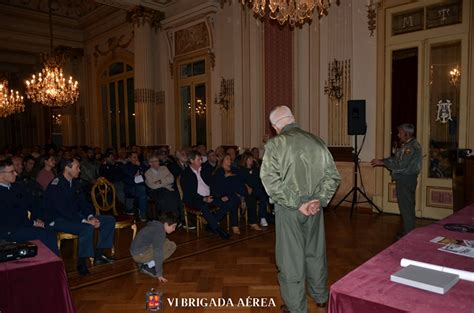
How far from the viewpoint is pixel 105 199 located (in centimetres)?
461

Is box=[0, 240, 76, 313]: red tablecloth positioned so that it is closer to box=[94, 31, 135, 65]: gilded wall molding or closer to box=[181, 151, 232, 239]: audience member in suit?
box=[181, 151, 232, 239]: audience member in suit

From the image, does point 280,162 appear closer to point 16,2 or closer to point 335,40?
point 335,40

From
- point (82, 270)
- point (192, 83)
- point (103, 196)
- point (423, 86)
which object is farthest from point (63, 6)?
point (423, 86)

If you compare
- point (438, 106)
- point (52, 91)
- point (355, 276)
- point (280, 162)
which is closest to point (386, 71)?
point (438, 106)

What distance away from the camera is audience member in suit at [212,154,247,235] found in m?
5.15

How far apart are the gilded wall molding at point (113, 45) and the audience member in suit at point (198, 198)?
661 centimetres

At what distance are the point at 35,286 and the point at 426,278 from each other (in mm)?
2032

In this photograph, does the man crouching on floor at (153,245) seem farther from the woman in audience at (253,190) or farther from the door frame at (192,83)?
the door frame at (192,83)

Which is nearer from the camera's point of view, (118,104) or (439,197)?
(439,197)

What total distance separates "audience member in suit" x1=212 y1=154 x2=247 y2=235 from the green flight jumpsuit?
2.05 m

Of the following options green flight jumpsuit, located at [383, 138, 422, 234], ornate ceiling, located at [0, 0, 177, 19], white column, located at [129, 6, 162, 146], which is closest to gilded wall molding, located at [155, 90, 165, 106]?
white column, located at [129, 6, 162, 146]

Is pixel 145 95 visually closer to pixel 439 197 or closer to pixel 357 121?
pixel 357 121

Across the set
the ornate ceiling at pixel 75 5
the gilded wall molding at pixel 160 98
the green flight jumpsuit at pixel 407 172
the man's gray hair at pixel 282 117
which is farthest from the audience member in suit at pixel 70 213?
the ornate ceiling at pixel 75 5

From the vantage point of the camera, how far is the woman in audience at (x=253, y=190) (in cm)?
543
